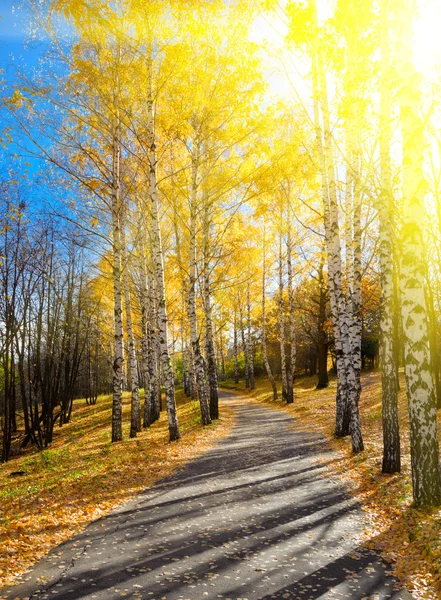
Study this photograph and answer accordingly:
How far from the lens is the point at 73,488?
8.22m

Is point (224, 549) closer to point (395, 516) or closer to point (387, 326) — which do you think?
point (395, 516)

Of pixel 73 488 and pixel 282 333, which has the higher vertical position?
pixel 282 333

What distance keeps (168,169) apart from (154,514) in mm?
14750

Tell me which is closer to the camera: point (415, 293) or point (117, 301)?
point (415, 293)

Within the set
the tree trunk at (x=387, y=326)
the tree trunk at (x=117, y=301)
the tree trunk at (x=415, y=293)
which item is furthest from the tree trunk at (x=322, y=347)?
the tree trunk at (x=415, y=293)

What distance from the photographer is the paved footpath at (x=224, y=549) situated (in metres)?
4.37

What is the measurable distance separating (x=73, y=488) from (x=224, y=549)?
4.11 m

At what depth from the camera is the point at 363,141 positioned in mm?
11672

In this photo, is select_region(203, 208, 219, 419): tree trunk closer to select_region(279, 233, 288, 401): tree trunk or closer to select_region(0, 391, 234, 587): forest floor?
select_region(0, 391, 234, 587): forest floor

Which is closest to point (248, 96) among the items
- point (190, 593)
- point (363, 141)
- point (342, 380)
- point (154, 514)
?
point (363, 141)

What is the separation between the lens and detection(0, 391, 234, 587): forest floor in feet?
18.3

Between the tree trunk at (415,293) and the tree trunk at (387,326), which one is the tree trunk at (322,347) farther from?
the tree trunk at (415,293)

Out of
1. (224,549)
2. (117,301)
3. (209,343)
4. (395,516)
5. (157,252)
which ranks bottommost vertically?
(395,516)

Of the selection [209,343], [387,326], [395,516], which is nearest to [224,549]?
[395,516]
